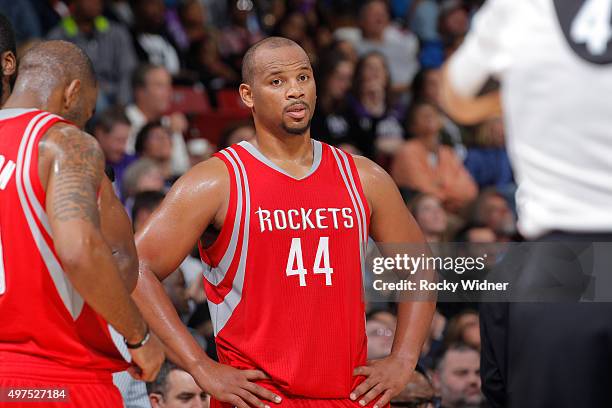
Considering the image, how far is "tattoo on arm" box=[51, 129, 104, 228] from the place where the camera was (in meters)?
3.44

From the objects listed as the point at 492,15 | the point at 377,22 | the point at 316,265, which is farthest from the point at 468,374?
the point at 377,22

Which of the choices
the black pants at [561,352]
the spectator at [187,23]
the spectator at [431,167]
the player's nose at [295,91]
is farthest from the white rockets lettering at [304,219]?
the spectator at [187,23]

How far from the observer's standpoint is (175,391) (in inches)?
208

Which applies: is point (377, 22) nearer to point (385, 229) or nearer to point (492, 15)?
point (385, 229)

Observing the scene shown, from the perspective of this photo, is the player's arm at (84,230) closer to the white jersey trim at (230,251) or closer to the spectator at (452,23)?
the white jersey trim at (230,251)

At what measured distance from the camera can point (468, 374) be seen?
5875mm

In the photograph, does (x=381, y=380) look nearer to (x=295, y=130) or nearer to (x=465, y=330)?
(x=295, y=130)

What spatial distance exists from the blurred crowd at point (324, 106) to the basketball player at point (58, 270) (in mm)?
1819

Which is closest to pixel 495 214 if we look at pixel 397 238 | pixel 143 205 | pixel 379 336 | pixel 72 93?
pixel 379 336

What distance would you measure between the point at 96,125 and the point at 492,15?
5.86m

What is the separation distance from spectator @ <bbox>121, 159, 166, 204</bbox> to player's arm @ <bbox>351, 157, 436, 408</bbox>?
301 centimetres

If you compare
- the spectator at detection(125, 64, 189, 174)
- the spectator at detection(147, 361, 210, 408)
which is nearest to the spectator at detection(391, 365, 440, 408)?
the spectator at detection(147, 361, 210, 408)

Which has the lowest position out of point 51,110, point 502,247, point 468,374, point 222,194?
point 468,374

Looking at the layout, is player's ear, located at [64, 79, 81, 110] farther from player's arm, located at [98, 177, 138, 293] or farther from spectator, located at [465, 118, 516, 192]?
spectator, located at [465, 118, 516, 192]
